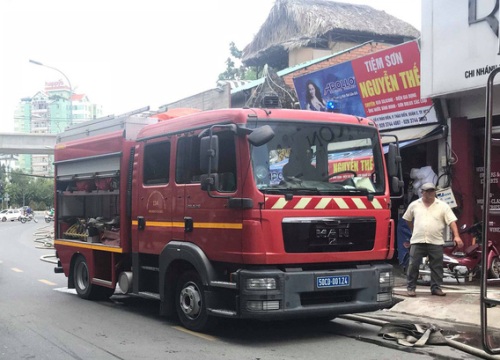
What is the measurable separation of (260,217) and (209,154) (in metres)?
0.87

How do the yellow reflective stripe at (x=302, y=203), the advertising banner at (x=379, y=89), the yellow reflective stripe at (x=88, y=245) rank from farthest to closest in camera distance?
the advertising banner at (x=379, y=89) < the yellow reflective stripe at (x=88, y=245) < the yellow reflective stripe at (x=302, y=203)

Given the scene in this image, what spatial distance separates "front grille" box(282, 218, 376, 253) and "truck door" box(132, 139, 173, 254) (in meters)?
1.86

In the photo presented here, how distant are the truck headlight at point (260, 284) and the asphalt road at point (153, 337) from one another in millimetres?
682

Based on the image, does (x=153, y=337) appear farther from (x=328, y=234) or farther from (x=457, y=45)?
(x=457, y=45)

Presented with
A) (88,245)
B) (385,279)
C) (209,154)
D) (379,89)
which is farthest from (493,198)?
(88,245)

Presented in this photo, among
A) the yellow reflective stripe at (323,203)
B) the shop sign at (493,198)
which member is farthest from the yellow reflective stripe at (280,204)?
the shop sign at (493,198)

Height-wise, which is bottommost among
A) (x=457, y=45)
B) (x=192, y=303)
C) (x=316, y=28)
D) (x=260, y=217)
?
(x=192, y=303)

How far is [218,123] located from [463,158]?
584cm

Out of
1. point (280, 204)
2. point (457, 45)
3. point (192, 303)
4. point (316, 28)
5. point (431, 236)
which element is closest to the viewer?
point (280, 204)

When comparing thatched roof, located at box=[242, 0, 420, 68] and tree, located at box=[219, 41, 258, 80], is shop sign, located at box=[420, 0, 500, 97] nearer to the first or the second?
thatched roof, located at box=[242, 0, 420, 68]

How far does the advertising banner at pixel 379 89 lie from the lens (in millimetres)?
11891

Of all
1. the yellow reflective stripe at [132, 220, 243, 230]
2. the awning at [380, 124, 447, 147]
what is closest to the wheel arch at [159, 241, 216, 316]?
the yellow reflective stripe at [132, 220, 243, 230]

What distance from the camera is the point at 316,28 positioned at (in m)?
20.9

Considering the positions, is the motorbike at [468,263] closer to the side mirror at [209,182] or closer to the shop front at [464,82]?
the shop front at [464,82]
